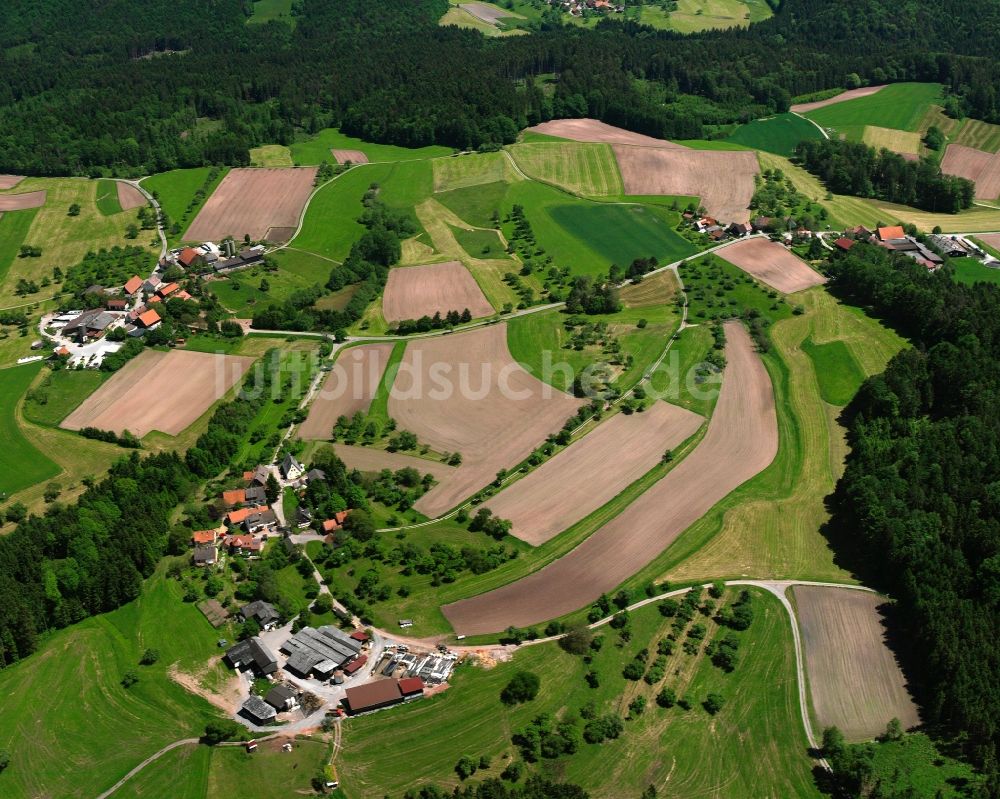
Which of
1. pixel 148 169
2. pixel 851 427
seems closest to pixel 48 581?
pixel 851 427

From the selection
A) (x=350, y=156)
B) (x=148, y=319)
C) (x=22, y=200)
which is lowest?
(x=22, y=200)

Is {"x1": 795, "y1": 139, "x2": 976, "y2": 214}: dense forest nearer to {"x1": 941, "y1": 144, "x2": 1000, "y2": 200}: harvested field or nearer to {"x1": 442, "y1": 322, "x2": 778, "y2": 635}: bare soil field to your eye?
{"x1": 941, "y1": 144, "x2": 1000, "y2": 200}: harvested field

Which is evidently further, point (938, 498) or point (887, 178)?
point (887, 178)

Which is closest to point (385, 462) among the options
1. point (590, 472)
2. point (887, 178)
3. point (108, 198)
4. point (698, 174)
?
point (590, 472)

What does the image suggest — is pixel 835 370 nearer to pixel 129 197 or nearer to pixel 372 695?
pixel 372 695

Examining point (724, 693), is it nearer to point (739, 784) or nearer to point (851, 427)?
point (739, 784)

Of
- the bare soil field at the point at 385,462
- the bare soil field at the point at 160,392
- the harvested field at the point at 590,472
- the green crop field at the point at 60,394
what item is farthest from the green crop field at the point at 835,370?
the green crop field at the point at 60,394

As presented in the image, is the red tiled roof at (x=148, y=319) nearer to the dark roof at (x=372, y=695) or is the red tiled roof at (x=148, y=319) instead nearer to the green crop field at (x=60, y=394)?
the green crop field at (x=60, y=394)

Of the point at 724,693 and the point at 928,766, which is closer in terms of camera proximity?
the point at 928,766
